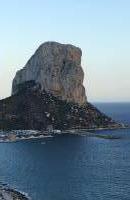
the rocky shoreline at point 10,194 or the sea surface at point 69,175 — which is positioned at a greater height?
the sea surface at point 69,175

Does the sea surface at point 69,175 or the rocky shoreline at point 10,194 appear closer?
the rocky shoreline at point 10,194

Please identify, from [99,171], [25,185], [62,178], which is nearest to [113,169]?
[99,171]

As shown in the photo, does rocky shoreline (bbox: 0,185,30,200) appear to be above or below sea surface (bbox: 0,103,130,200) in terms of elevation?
below

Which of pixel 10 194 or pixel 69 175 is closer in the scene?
pixel 10 194

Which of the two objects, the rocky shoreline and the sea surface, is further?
the sea surface

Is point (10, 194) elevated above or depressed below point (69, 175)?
below

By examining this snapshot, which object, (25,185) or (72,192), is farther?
(25,185)

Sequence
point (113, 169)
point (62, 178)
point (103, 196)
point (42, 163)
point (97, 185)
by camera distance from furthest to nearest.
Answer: point (42, 163)
point (113, 169)
point (62, 178)
point (97, 185)
point (103, 196)

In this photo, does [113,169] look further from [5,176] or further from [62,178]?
[5,176]
